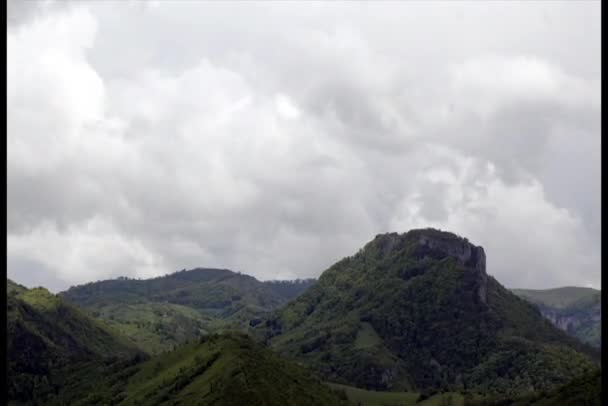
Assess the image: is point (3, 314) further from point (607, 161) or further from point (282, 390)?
point (282, 390)

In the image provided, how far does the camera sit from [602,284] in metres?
12.2

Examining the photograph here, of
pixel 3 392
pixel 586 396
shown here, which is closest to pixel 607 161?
pixel 3 392

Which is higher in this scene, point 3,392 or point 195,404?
point 195,404

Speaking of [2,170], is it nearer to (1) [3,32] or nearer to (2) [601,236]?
(1) [3,32]

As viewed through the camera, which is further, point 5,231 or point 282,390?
point 282,390

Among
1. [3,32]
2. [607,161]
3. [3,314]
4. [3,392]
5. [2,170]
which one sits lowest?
[3,392]

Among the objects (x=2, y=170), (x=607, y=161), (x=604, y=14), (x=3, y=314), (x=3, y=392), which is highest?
(x=604, y=14)

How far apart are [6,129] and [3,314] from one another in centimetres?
308

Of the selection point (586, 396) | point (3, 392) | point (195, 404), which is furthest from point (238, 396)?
point (3, 392)

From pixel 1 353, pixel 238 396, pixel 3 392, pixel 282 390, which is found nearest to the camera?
pixel 1 353

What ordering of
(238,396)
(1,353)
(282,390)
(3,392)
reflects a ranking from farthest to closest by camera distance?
(282,390) < (238,396) < (3,392) < (1,353)

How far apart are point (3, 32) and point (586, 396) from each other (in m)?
210

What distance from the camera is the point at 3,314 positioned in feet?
40.4

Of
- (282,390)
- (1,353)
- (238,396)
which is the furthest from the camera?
(282,390)
